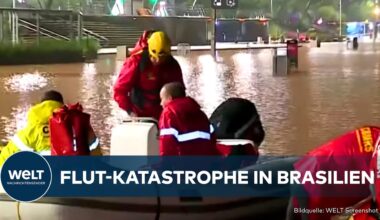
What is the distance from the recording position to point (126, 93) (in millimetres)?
6055

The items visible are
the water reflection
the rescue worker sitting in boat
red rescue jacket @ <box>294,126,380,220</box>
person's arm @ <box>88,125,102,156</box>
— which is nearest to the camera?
red rescue jacket @ <box>294,126,380,220</box>

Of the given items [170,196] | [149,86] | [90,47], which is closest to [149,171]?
[170,196]

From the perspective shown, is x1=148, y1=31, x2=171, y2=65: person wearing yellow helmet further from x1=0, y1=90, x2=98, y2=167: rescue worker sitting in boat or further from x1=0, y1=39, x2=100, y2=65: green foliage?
x1=0, y1=39, x2=100, y2=65: green foliage

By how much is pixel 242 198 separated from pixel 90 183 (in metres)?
0.88

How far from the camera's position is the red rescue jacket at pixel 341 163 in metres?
2.98

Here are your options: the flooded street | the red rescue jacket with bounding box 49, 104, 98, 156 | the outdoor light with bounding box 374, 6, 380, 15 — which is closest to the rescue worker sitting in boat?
the red rescue jacket with bounding box 49, 104, 98, 156

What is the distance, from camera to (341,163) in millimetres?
3037

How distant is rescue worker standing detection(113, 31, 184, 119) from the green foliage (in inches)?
1042

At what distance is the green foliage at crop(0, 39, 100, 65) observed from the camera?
3189 cm

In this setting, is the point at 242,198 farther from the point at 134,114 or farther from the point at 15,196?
the point at 134,114

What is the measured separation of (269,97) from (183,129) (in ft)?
38.1

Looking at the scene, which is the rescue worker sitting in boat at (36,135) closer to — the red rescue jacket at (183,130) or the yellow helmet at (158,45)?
the red rescue jacket at (183,130)

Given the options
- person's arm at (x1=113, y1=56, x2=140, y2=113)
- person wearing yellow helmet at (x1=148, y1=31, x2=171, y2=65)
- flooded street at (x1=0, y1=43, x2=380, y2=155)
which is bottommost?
flooded street at (x1=0, y1=43, x2=380, y2=155)

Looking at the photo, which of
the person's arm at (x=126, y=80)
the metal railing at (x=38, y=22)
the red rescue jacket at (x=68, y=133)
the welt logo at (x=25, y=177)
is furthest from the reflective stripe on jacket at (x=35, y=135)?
the metal railing at (x=38, y=22)
